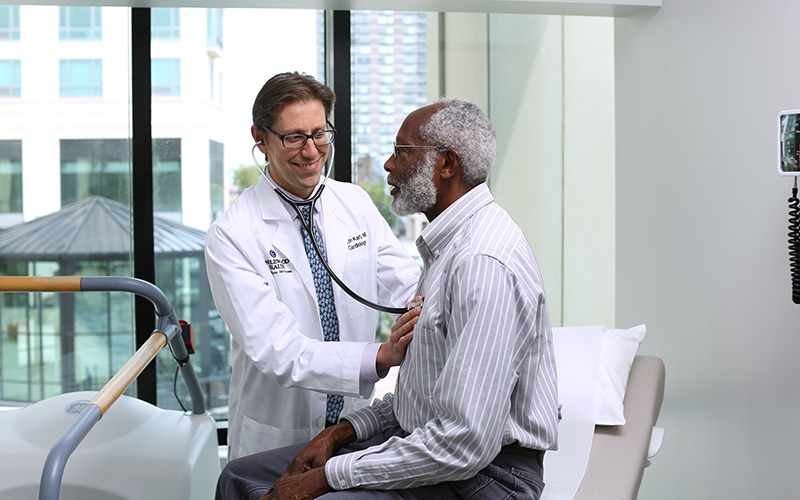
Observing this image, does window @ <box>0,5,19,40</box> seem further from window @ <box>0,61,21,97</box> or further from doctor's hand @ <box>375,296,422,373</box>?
doctor's hand @ <box>375,296,422,373</box>

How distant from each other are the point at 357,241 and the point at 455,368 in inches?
31.0

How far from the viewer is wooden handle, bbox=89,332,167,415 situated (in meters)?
1.42

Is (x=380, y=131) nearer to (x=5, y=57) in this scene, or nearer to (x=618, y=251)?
(x=618, y=251)

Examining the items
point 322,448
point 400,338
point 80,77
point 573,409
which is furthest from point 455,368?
point 80,77

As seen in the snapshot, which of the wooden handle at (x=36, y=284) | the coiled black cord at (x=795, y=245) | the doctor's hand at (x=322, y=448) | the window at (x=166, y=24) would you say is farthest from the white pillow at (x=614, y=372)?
the window at (x=166, y=24)

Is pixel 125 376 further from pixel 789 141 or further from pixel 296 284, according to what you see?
pixel 789 141

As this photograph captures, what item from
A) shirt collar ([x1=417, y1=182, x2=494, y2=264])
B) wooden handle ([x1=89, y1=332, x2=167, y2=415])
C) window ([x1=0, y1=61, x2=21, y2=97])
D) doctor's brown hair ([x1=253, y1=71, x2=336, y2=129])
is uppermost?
window ([x1=0, y1=61, x2=21, y2=97])

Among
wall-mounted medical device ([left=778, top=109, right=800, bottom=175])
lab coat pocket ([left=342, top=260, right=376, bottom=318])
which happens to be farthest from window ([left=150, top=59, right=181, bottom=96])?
wall-mounted medical device ([left=778, top=109, right=800, bottom=175])

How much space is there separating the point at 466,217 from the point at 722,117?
3.53 ft

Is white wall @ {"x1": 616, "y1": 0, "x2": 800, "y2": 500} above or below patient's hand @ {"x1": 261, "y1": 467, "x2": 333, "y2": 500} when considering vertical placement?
above

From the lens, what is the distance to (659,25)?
2.40 metres

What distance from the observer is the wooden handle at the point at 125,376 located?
4.66 ft

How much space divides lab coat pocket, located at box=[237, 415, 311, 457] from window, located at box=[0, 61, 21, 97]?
173 cm

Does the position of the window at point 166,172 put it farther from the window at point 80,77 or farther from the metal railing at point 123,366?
the metal railing at point 123,366
